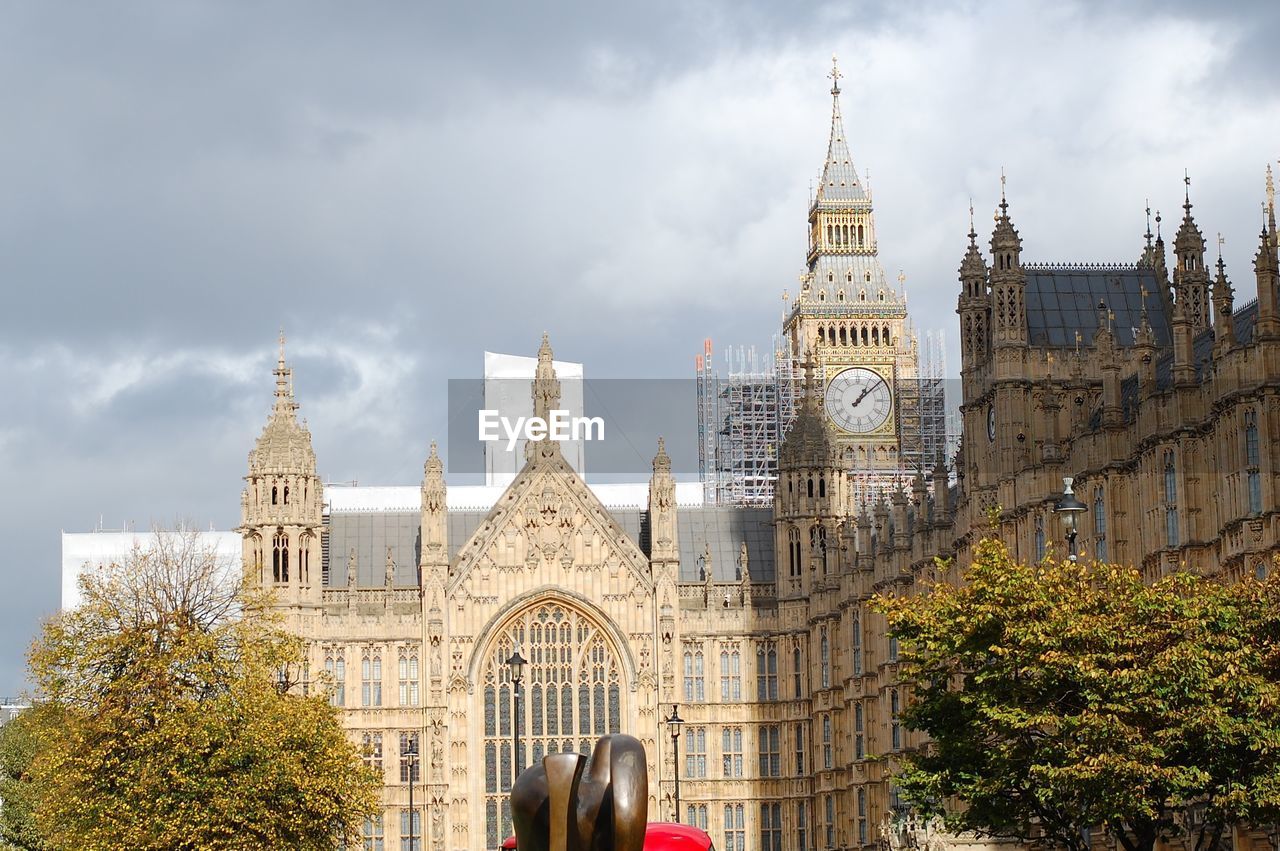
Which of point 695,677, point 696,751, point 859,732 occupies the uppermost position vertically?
point 695,677

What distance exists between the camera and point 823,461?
110 m

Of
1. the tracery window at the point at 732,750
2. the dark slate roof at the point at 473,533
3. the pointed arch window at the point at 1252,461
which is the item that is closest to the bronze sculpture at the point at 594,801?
the pointed arch window at the point at 1252,461

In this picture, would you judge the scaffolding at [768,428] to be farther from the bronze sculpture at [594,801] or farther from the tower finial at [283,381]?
the bronze sculpture at [594,801]

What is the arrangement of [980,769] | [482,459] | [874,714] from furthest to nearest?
1. [482,459]
2. [874,714]
3. [980,769]

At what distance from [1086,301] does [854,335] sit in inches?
2247

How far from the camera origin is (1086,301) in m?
90.1

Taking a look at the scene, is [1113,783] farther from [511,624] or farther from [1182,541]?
[511,624]

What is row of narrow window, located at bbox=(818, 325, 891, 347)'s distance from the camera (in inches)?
5768

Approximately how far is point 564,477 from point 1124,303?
92.1 ft

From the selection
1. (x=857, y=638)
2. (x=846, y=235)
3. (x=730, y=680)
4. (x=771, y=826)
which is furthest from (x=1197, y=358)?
(x=846, y=235)

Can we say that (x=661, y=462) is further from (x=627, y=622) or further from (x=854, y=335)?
(x=854, y=335)

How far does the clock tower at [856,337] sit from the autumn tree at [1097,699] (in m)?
87.0

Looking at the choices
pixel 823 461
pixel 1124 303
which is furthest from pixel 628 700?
pixel 1124 303

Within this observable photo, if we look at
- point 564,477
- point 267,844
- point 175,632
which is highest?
point 564,477
